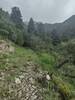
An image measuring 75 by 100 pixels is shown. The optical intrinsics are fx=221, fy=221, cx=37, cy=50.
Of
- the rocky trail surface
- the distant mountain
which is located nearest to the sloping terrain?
the rocky trail surface

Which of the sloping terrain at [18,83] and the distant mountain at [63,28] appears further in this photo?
the distant mountain at [63,28]

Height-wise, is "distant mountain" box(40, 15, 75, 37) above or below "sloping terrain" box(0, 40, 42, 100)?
above

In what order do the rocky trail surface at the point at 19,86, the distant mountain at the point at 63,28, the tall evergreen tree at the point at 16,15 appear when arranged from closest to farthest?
the rocky trail surface at the point at 19,86 → the tall evergreen tree at the point at 16,15 → the distant mountain at the point at 63,28

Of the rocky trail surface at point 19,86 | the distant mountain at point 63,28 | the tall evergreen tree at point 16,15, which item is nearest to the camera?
the rocky trail surface at point 19,86

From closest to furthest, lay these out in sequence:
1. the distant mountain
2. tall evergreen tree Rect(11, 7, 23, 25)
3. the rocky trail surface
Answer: the rocky trail surface, tall evergreen tree Rect(11, 7, 23, 25), the distant mountain

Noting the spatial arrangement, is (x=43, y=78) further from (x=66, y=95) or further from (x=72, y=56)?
(x=72, y=56)

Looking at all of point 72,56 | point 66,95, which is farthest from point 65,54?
point 66,95

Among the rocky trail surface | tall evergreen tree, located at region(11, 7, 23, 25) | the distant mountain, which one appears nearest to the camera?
the rocky trail surface

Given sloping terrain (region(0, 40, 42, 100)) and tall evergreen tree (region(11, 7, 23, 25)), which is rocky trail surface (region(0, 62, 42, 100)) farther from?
tall evergreen tree (region(11, 7, 23, 25))

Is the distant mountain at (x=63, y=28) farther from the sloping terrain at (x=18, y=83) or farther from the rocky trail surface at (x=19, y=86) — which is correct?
the rocky trail surface at (x=19, y=86)

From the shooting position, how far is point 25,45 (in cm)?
4094

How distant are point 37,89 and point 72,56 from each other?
11.0 meters

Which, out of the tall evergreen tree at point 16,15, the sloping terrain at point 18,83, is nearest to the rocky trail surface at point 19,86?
the sloping terrain at point 18,83

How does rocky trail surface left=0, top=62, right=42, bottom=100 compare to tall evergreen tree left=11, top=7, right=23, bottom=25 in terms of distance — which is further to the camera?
tall evergreen tree left=11, top=7, right=23, bottom=25
